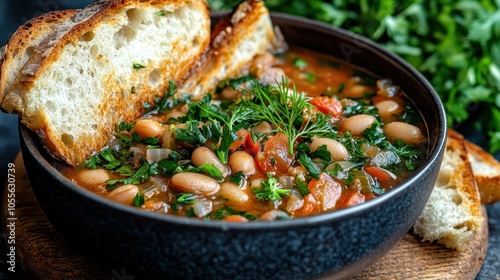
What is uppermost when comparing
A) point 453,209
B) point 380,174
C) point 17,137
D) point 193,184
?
point 193,184

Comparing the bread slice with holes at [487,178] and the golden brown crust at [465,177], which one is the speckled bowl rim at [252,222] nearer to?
the golden brown crust at [465,177]

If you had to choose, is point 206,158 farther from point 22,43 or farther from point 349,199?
point 22,43

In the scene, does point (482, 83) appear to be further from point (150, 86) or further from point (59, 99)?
point (59, 99)

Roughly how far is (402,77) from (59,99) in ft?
6.48

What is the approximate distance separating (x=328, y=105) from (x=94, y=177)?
4.33 ft

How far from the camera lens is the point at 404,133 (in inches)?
129

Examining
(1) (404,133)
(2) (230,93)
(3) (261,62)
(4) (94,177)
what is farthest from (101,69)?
(1) (404,133)

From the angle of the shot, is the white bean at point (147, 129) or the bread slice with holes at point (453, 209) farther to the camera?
the bread slice with holes at point (453, 209)

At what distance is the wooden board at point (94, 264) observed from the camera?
2994mm

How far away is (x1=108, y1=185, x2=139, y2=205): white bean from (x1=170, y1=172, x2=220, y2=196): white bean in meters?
0.18

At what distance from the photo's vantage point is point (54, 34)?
3.01 m

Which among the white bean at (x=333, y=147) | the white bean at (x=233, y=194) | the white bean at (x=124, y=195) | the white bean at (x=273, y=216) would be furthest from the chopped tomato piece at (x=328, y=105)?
the white bean at (x=124, y=195)

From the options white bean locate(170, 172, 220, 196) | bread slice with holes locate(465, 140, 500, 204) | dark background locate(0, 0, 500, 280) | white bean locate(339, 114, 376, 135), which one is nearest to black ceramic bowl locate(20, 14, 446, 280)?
white bean locate(170, 172, 220, 196)

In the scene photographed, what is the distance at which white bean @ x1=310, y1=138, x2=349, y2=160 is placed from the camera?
3031 millimetres
